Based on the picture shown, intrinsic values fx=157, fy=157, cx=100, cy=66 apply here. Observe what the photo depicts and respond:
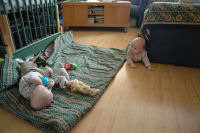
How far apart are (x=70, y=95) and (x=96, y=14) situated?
2306 millimetres

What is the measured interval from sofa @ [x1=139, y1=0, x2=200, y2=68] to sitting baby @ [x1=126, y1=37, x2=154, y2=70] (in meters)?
0.07

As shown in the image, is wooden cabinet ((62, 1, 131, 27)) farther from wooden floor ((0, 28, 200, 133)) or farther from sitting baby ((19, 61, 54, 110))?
sitting baby ((19, 61, 54, 110))

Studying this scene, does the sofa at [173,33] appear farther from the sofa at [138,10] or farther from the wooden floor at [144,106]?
the sofa at [138,10]

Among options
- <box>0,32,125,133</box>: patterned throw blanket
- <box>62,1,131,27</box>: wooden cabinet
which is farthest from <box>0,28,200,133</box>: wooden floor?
<box>62,1,131,27</box>: wooden cabinet

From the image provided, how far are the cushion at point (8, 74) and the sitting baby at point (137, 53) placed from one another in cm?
123

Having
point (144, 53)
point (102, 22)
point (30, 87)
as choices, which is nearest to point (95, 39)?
point (102, 22)

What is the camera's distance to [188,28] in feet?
5.54

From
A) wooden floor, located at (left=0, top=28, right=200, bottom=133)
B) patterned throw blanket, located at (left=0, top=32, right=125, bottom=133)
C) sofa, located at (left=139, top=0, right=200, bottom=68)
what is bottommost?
wooden floor, located at (left=0, top=28, right=200, bottom=133)

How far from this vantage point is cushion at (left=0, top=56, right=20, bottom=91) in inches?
51.6

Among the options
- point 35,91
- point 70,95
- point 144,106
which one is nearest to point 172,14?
point 144,106

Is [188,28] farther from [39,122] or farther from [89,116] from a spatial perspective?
[39,122]

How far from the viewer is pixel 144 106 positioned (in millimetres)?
1273

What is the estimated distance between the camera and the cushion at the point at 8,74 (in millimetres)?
1312

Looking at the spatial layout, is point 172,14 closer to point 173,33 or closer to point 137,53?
point 173,33
